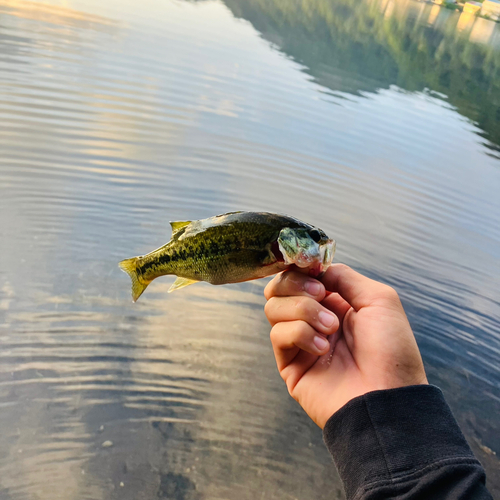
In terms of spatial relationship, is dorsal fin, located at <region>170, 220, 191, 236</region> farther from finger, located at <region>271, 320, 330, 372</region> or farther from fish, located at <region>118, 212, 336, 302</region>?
finger, located at <region>271, 320, 330, 372</region>

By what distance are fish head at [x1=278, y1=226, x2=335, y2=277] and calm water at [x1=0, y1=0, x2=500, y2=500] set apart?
3018mm

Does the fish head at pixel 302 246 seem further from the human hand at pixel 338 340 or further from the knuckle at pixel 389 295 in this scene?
the knuckle at pixel 389 295

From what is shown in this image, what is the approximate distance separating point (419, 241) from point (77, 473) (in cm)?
737

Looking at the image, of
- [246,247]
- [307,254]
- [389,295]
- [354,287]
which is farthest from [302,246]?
[389,295]

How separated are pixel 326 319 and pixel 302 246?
1.53 feet

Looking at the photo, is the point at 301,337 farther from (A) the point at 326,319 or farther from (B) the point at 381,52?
(B) the point at 381,52

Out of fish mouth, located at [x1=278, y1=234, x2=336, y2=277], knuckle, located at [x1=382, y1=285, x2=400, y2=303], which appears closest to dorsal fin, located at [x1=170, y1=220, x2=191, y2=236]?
fish mouth, located at [x1=278, y1=234, x2=336, y2=277]

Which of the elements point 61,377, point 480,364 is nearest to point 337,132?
point 480,364

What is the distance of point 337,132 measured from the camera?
13227 millimetres

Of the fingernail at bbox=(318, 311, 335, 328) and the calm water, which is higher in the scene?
the fingernail at bbox=(318, 311, 335, 328)

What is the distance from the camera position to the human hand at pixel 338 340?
7.52 ft

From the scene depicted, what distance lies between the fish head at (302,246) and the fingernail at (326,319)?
0.30 meters

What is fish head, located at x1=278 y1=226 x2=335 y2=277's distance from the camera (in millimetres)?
2078

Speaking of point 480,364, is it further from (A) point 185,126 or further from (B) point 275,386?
(A) point 185,126
